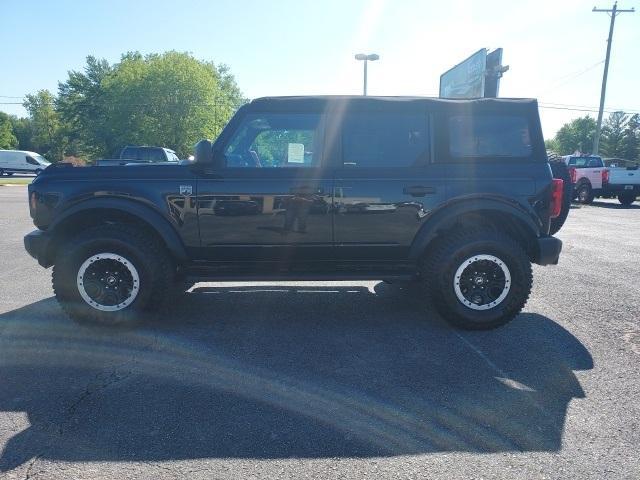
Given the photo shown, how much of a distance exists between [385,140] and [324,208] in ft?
2.79

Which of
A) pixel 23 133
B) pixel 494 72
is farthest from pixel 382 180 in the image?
pixel 23 133

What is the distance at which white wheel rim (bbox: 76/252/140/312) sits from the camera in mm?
3965

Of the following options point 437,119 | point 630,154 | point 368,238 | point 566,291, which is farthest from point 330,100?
point 630,154

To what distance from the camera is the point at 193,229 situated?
4.00 m

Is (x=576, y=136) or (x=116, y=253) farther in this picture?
(x=576, y=136)

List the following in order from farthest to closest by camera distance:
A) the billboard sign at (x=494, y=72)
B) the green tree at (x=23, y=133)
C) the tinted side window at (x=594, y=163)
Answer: the green tree at (x=23, y=133) → the tinted side window at (x=594, y=163) → the billboard sign at (x=494, y=72)

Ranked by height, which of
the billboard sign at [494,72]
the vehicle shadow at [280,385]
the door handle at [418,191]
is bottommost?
the vehicle shadow at [280,385]

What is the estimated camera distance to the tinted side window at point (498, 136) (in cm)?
411

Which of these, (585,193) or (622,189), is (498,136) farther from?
(585,193)

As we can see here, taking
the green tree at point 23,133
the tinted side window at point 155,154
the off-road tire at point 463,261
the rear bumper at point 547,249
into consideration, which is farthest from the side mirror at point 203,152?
the green tree at point 23,133

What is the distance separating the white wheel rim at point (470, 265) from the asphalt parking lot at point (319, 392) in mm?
269

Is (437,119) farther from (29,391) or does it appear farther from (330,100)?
(29,391)

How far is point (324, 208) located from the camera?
3963 mm

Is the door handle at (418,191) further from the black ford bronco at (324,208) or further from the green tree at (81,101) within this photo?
the green tree at (81,101)
